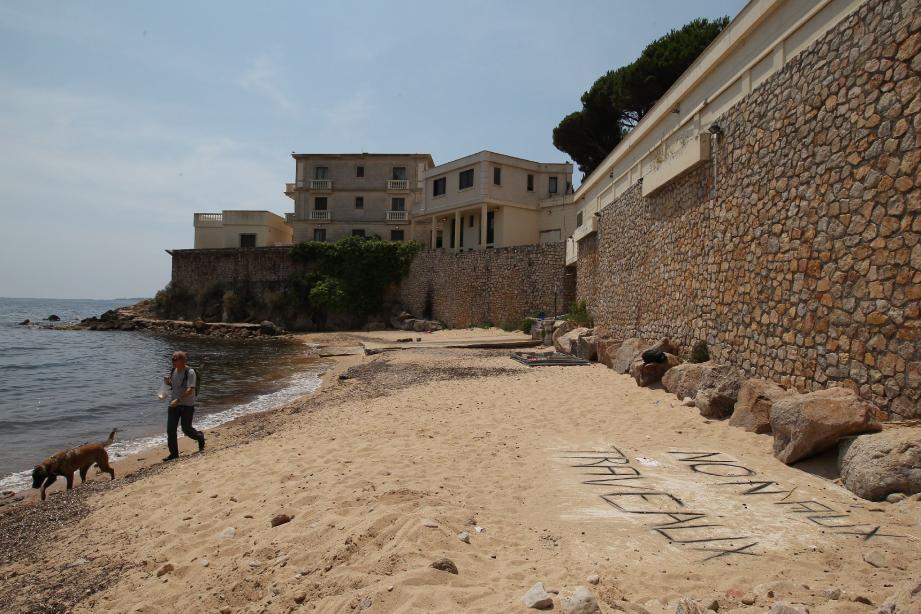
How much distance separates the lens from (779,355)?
24.7 ft

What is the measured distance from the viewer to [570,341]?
57.5ft

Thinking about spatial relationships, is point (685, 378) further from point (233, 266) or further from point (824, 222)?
point (233, 266)

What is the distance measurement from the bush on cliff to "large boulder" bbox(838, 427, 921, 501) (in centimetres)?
3322

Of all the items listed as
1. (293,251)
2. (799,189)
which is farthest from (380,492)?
(293,251)

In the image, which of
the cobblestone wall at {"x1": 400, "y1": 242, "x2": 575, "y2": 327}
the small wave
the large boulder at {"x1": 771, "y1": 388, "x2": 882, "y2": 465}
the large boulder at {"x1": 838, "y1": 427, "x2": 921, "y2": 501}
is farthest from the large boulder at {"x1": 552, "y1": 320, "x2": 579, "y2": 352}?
the large boulder at {"x1": 838, "y1": 427, "x2": 921, "y2": 501}

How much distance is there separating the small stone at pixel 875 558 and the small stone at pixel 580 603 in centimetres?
203

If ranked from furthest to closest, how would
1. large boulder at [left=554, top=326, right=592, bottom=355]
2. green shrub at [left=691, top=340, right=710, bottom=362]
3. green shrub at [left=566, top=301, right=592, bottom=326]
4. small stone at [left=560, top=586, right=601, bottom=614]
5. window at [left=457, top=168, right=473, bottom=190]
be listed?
window at [left=457, top=168, right=473, bottom=190]
green shrub at [left=566, top=301, right=592, bottom=326]
large boulder at [left=554, top=326, right=592, bottom=355]
green shrub at [left=691, top=340, right=710, bottom=362]
small stone at [left=560, top=586, right=601, bottom=614]

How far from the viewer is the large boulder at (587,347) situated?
1576cm

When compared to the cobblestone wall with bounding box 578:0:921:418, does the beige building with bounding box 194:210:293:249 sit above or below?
above

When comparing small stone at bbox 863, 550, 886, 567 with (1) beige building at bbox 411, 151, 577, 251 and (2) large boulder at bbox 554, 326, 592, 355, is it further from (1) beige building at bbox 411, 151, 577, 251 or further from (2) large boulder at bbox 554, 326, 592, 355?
(1) beige building at bbox 411, 151, 577, 251

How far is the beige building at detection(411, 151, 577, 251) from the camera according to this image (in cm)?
3388

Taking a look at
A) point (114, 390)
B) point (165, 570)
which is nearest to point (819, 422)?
point (165, 570)

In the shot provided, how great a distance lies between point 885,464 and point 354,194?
4303cm

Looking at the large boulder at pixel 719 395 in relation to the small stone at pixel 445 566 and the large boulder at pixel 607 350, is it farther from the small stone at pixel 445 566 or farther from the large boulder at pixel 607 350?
the small stone at pixel 445 566
